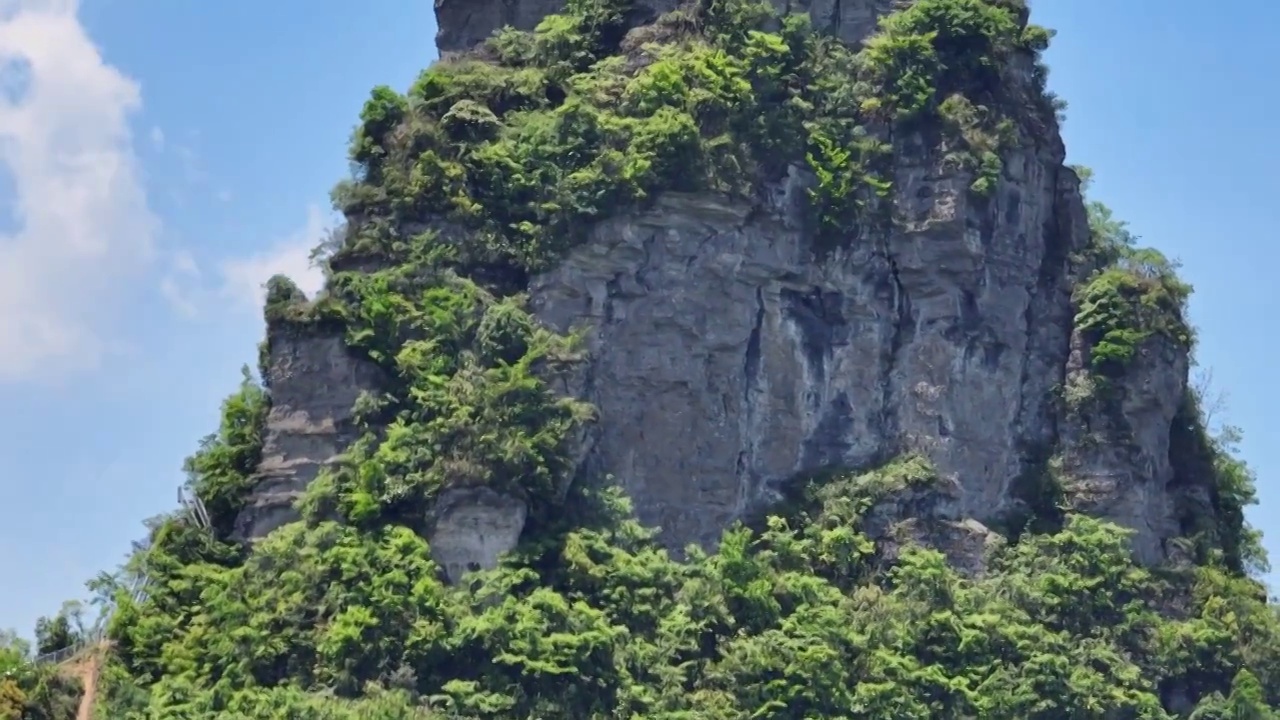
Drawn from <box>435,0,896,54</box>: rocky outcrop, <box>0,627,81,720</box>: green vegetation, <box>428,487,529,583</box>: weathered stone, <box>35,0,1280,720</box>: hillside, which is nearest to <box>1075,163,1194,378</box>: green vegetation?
<box>35,0,1280,720</box>: hillside

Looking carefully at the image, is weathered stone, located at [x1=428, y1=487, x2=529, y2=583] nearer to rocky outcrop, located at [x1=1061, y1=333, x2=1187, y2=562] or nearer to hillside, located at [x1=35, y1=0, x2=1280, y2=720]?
hillside, located at [x1=35, y1=0, x2=1280, y2=720]

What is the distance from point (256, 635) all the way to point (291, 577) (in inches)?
40.9

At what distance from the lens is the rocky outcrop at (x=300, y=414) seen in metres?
51.9

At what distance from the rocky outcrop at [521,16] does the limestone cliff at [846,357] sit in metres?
0.04

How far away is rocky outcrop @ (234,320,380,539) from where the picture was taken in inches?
2045

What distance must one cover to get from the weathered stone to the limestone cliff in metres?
0.35

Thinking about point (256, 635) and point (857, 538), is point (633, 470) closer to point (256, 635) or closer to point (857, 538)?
point (857, 538)

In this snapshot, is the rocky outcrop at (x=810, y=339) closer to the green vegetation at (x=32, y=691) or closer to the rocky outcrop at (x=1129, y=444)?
the rocky outcrop at (x=1129, y=444)

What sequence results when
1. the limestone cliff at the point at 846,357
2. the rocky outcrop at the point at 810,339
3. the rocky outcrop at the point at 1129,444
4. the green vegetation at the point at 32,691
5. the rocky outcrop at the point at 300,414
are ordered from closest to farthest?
the green vegetation at the point at 32,691
the rocky outcrop at the point at 300,414
the limestone cliff at the point at 846,357
the rocky outcrop at the point at 810,339
the rocky outcrop at the point at 1129,444

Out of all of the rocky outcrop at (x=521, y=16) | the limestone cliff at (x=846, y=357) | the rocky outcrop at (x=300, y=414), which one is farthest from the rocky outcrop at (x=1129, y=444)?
the rocky outcrop at (x=300, y=414)

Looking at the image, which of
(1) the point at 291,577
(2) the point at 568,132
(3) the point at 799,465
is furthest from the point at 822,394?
(1) the point at 291,577

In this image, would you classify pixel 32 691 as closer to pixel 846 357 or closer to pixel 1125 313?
pixel 846 357

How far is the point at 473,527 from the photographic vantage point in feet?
166

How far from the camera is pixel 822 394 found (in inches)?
2162
